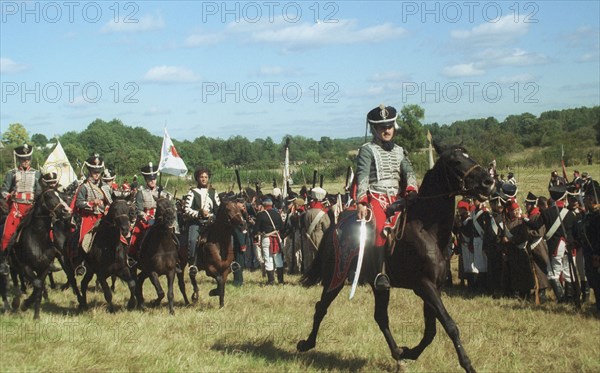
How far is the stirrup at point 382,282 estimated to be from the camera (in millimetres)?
8188

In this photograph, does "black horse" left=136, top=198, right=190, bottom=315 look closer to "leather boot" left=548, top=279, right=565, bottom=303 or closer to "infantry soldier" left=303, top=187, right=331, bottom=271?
"infantry soldier" left=303, top=187, right=331, bottom=271

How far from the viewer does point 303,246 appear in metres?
18.9

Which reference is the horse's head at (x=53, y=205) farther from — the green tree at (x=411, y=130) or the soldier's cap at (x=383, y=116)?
the green tree at (x=411, y=130)

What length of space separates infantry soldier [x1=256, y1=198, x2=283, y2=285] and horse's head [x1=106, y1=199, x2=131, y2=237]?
594cm

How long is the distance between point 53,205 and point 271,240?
715cm

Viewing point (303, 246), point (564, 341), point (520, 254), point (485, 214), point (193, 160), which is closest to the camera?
point (564, 341)

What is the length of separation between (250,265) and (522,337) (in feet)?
39.2

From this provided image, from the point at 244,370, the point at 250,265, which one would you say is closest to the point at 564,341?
the point at 244,370

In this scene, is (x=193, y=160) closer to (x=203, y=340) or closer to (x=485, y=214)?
(x=485, y=214)

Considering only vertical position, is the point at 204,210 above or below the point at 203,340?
above

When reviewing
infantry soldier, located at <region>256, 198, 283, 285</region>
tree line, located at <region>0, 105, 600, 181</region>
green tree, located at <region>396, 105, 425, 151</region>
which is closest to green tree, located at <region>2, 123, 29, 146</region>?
tree line, located at <region>0, 105, 600, 181</region>

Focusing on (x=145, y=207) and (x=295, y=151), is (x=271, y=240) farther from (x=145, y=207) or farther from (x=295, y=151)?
(x=295, y=151)

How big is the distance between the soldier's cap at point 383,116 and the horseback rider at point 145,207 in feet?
20.7

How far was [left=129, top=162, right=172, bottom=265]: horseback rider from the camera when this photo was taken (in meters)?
13.6
